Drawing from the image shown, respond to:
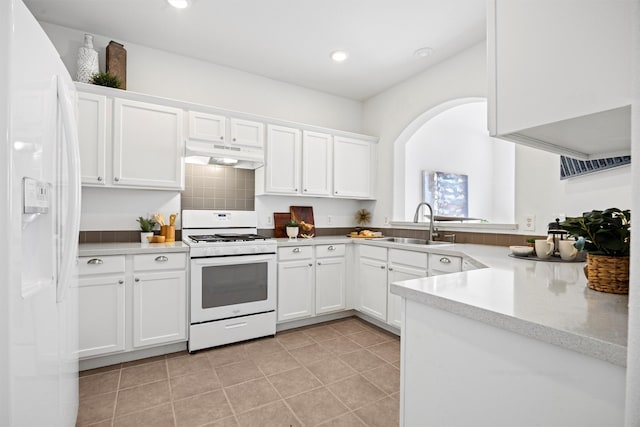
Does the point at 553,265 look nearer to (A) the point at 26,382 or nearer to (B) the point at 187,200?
(A) the point at 26,382

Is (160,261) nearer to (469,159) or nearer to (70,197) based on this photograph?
(70,197)

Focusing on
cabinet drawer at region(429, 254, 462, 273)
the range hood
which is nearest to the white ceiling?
the range hood

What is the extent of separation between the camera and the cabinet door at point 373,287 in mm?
3023

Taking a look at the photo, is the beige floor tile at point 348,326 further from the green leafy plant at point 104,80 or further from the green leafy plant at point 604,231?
the green leafy plant at point 104,80

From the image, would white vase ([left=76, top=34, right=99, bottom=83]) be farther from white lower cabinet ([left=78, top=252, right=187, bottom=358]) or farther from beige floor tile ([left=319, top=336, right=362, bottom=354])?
beige floor tile ([left=319, top=336, right=362, bottom=354])

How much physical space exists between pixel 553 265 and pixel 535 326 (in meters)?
1.05

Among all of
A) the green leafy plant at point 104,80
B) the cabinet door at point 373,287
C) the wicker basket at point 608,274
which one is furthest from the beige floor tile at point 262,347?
the green leafy plant at point 104,80

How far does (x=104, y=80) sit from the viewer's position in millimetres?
2572

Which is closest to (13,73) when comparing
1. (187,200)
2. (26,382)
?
(26,382)

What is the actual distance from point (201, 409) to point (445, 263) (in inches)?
76.8

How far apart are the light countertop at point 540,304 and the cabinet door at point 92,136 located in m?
2.57

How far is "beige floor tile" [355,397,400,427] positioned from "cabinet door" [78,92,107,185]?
2.59m

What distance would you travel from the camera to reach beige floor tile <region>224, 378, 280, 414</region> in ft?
6.12

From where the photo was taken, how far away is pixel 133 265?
7.74 ft
